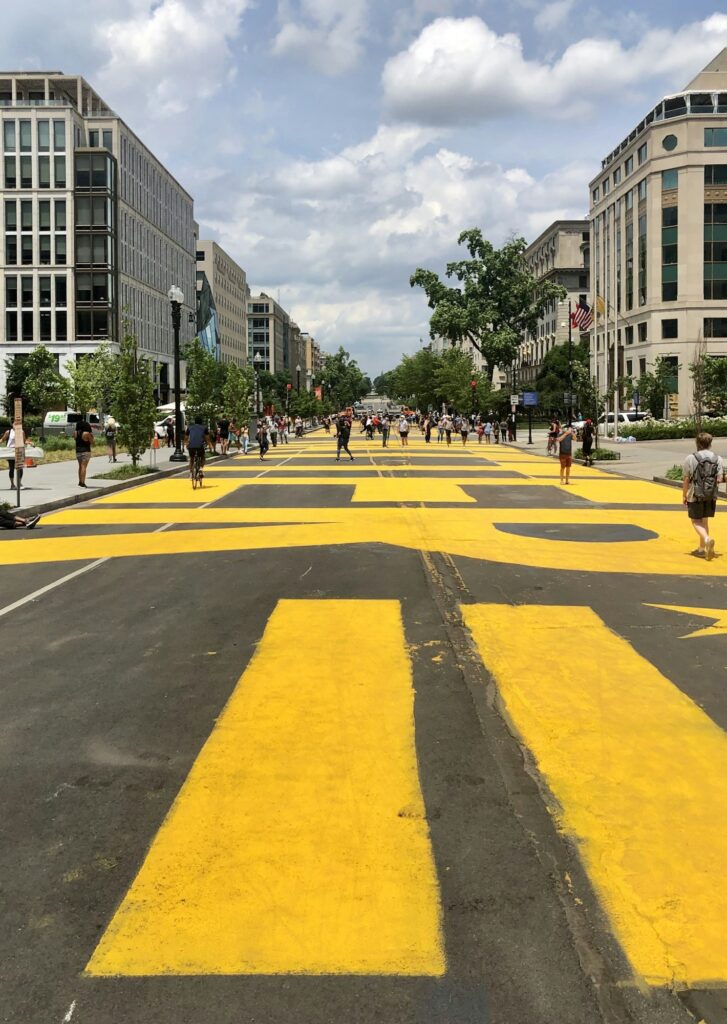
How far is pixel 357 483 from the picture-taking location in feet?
83.2

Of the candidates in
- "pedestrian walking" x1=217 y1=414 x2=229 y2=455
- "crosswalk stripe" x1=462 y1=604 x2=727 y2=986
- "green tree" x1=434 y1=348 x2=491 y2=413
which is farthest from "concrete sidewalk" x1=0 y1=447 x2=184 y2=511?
"green tree" x1=434 y1=348 x2=491 y2=413

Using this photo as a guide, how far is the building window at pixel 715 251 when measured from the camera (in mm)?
76875

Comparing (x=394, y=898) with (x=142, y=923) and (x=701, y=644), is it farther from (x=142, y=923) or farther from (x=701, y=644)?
(x=701, y=644)

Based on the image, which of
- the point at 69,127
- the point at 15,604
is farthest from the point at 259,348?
the point at 15,604

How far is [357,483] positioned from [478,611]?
1667cm

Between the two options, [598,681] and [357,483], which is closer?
[598,681]

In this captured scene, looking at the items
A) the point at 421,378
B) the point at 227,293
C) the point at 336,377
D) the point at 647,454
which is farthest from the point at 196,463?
the point at 336,377

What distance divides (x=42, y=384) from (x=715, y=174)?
190 feet

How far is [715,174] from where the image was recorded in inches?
3027

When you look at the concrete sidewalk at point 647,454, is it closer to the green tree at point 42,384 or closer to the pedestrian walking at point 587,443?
the pedestrian walking at point 587,443

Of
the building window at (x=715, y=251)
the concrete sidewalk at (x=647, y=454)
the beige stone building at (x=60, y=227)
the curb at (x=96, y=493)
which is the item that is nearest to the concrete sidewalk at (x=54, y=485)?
the curb at (x=96, y=493)

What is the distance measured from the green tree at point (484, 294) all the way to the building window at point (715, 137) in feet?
56.4

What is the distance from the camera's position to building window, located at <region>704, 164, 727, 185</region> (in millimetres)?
76750

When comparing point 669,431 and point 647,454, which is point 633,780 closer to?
point 647,454
